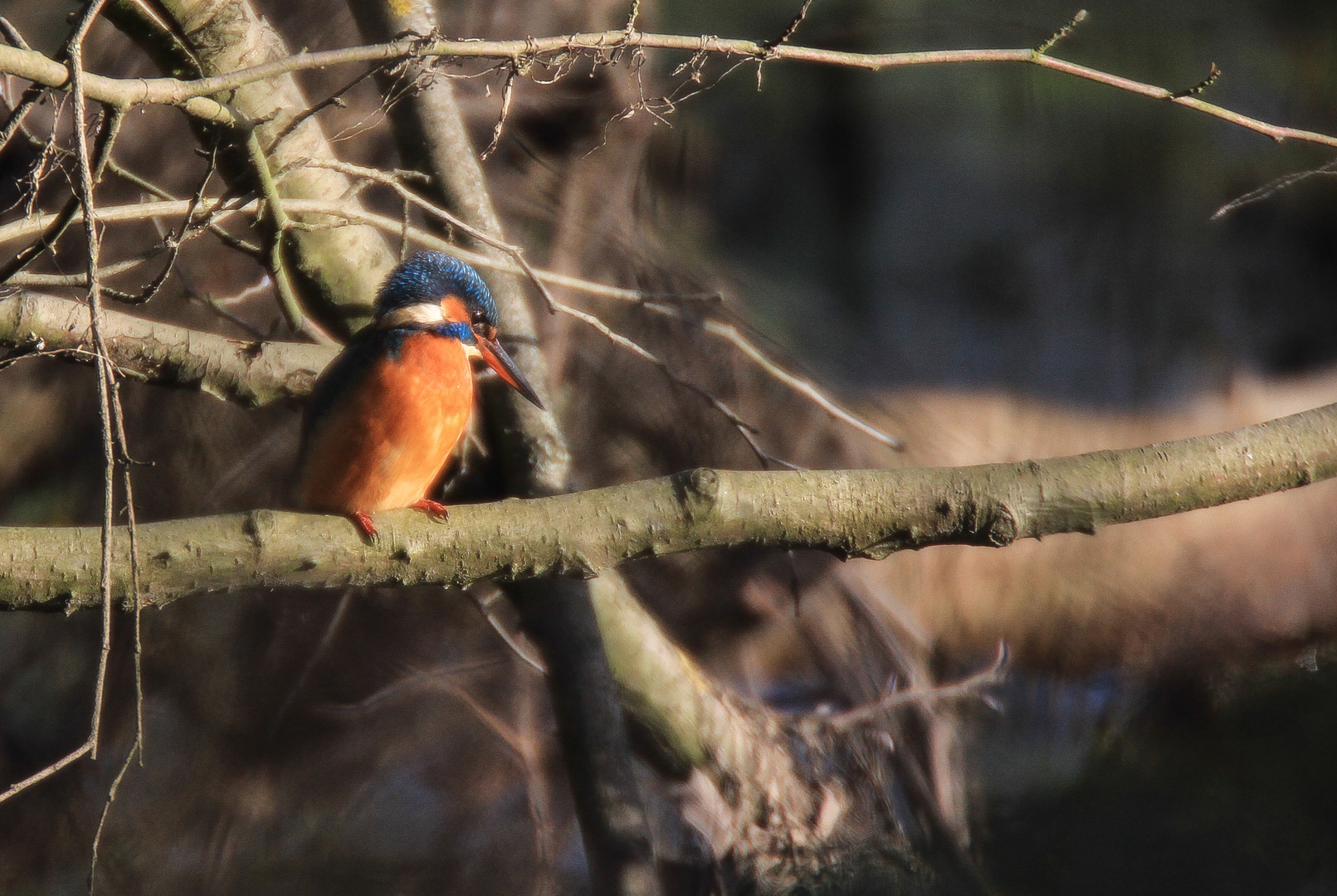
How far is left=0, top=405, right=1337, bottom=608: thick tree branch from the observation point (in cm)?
113

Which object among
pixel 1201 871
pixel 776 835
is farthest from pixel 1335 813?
pixel 776 835

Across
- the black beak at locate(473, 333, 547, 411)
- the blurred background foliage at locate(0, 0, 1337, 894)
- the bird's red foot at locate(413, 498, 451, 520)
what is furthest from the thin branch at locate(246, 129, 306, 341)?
the blurred background foliage at locate(0, 0, 1337, 894)

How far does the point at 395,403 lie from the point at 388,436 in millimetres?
60

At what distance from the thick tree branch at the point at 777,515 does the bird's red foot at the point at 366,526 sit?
0.01 metres

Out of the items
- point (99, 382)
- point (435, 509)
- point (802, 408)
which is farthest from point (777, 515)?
point (802, 408)

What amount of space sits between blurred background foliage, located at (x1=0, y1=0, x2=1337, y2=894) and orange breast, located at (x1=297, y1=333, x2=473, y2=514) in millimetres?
639

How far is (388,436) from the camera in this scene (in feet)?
4.81

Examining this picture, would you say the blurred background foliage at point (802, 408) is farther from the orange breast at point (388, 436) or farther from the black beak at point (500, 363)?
the orange breast at point (388, 436)

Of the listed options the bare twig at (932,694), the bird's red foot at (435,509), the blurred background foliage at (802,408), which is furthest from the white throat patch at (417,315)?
the bare twig at (932,694)

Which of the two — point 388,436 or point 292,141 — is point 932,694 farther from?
point 292,141

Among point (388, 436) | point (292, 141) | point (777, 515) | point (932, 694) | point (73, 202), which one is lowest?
point (932, 694)

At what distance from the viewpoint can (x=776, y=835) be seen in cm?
188

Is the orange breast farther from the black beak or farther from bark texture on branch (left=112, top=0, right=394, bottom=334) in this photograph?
bark texture on branch (left=112, top=0, right=394, bottom=334)

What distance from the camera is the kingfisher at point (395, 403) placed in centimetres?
146
